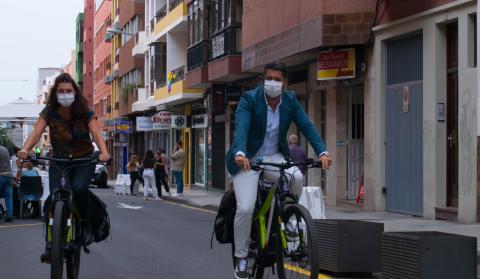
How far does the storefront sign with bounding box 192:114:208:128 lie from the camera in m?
38.2

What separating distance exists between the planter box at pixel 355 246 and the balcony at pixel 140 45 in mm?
40694

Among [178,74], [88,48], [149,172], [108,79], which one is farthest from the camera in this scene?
[88,48]

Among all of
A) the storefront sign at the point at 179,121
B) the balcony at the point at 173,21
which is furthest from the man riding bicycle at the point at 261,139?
the storefront sign at the point at 179,121

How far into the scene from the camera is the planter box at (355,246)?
9570 mm

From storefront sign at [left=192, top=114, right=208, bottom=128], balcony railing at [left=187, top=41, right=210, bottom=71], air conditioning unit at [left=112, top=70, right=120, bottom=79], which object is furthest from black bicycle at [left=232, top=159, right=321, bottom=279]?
air conditioning unit at [left=112, top=70, right=120, bottom=79]

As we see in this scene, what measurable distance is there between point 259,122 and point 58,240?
1.87 meters

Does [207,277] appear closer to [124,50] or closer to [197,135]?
[197,135]

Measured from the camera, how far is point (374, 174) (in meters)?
20.4

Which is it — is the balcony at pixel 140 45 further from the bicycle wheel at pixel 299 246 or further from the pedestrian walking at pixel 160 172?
the bicycle wheel at pixel 299 246

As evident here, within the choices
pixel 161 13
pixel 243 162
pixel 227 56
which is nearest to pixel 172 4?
pixel 161 13

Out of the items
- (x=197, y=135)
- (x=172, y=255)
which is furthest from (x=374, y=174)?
(x=197, y=135)

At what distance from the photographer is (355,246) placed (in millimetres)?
9625

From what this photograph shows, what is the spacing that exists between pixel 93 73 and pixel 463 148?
70.4 m

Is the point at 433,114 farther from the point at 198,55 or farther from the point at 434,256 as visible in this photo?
the point at 198,55
